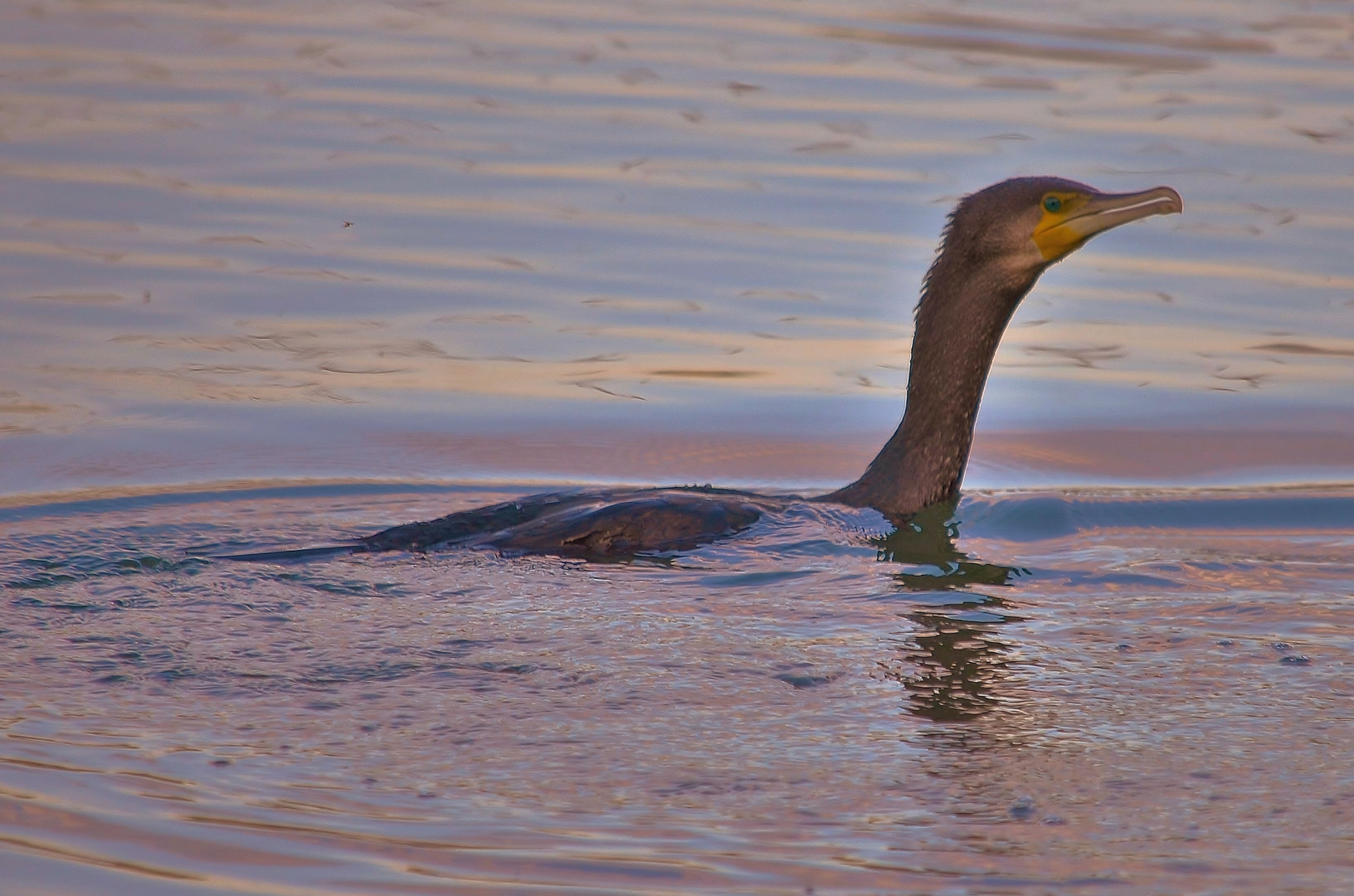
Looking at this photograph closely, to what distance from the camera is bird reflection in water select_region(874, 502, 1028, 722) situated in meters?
4.40

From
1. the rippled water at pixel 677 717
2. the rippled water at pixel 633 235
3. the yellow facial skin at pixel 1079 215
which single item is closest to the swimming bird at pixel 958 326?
the yellow facial skin at pixel 1079 215

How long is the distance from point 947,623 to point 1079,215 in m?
1.88

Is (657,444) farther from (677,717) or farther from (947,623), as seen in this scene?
(677,717)

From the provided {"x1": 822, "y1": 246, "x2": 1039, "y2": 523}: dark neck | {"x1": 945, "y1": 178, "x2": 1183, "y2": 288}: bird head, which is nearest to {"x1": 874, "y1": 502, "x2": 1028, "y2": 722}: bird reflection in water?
{"x1": 822, "y1": 246, "x2": 1039, "y2": 523}: dark neck

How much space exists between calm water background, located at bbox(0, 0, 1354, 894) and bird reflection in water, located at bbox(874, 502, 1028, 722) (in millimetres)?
24

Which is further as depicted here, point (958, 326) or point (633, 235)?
point (633, 235)

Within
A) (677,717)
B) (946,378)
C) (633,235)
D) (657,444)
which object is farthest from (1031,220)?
(633,235)

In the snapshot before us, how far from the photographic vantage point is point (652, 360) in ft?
26.9

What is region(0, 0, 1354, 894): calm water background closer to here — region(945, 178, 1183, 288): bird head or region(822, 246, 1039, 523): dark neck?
region(822, 246, 1039, 523): dark neck

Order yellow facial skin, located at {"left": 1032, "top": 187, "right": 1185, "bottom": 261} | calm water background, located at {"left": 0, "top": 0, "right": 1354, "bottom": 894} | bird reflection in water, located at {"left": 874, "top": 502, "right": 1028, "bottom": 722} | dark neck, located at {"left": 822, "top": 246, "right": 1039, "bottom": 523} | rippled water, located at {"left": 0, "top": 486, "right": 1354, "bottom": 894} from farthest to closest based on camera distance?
dark neck, located at {"left": 822, "top": 246, "right": 1039, "bottom": 523}
yellow facial skin, located at {"left": 1032, "top": 187, "right": 1185, "bottom": 261}
bird reflection in water, located at {"left": 874, "top": 502, "right": 1028, "bottom": 722}
calm water background, located at {"left": 0, "top": 0, "right": 1354, "bottom": 894}
rippled water, located at {"left": 0, "top": 486, "right": 1354, "bottom": 894}

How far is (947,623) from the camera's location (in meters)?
5.02

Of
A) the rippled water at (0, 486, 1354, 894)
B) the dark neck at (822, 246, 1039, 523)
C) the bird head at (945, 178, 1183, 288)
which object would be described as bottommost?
the rippled water at (0, 486, 1354, 894)

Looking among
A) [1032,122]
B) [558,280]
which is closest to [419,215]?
[558,280]

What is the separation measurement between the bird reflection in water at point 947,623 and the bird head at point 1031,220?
2.95 ft
